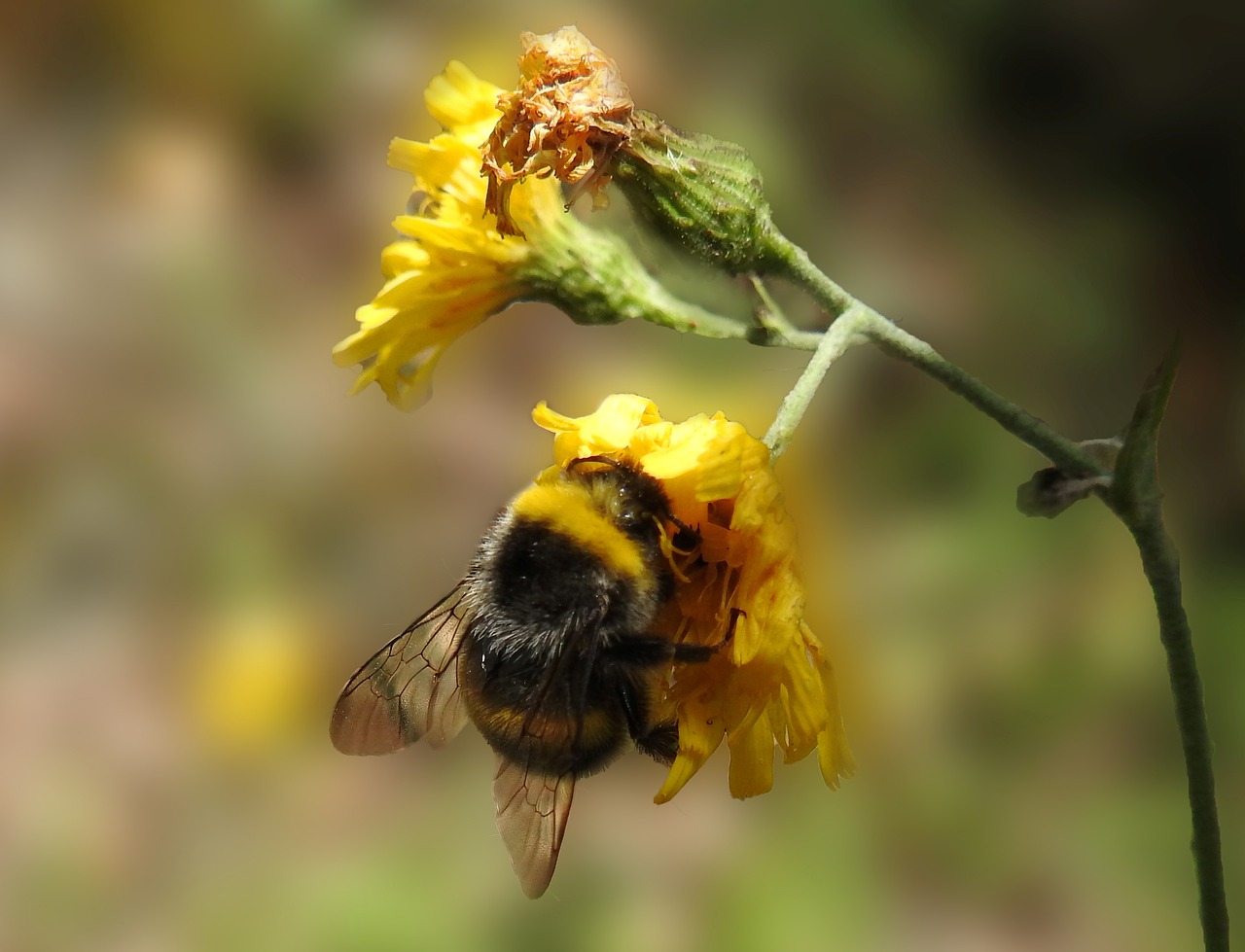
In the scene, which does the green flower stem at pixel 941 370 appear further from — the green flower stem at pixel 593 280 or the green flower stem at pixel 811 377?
the green flower stem at pixel 593 280

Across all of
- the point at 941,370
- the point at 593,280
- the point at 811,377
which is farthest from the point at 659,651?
the point at 593,280

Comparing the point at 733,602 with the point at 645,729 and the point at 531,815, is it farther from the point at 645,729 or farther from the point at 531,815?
the point at 531,815

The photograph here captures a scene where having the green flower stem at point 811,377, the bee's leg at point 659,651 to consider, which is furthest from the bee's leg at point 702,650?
the green flower stem at point 811,377

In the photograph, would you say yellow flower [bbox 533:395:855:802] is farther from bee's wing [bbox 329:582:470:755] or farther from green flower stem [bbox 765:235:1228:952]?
bee's wing [bbox 329:582:470:755]

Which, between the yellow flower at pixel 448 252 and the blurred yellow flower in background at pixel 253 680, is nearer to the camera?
the yellow flower at pixel 448 252

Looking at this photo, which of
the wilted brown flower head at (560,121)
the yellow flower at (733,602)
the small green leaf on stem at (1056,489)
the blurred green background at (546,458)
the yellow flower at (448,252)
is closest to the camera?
the yellow flower at (733,602)

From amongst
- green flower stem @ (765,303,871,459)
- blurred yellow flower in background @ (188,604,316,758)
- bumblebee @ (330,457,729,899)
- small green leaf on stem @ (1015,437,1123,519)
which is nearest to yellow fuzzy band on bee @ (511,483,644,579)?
bumblebee @ (330,457,729,899)

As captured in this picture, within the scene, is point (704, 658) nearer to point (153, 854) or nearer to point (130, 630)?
point (153, 854)

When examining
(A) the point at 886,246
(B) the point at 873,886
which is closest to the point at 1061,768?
(B) the point at 873,886
